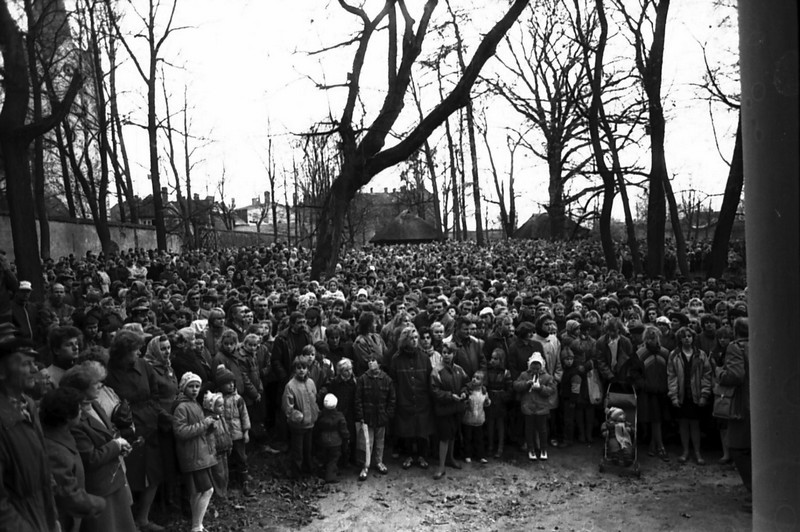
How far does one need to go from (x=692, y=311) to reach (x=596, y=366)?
2.52m

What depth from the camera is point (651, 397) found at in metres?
8.49

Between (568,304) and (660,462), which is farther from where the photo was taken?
(568,304)

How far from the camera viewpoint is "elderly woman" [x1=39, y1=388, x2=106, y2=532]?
3818mm

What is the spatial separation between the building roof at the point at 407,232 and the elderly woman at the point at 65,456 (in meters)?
40.7

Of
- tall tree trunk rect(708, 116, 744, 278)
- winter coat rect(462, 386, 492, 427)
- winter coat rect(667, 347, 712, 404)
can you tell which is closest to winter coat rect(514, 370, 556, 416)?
winter coat rect(462, 386, 492, 427)

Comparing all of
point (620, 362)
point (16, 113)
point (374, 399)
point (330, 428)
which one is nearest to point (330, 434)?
point (330, 428)

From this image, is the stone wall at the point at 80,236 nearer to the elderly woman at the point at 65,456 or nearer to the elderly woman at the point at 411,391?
the elderly woman at the point at 411,391

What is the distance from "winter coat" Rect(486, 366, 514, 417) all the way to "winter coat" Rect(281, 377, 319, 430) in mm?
2369

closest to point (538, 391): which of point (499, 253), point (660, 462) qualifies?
point (660, 462)

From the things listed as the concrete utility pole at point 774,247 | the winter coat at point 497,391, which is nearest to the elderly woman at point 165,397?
the winter coat at point 497,391

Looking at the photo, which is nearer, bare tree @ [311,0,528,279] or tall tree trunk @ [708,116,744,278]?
bare tree @ [311,0,528,279]

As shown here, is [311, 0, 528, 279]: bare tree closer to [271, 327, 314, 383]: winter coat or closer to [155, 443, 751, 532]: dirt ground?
[271, 327, 314, 383]: winter coat

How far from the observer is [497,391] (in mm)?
8578

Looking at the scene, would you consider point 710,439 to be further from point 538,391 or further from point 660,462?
point 538,391
